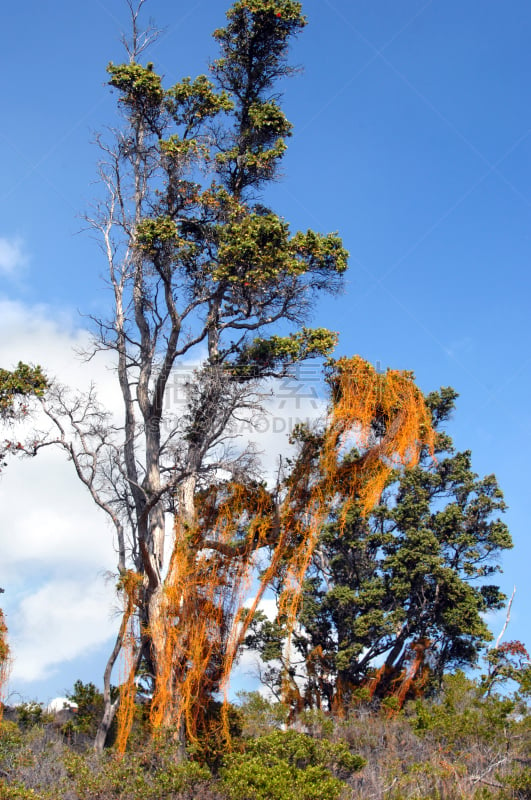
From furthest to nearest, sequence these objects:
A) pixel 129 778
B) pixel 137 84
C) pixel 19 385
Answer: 1. pixel 137 84
2. pixel 19 385
3. pixel 129 778

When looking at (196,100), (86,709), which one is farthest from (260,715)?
(196,100)

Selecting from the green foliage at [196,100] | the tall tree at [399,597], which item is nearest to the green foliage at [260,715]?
the tall tree at [399,597]

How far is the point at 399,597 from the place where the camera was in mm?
23453

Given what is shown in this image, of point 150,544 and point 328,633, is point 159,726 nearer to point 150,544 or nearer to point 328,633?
point 150,544

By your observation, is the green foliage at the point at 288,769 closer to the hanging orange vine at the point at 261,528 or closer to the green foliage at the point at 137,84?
the hanging orange vine at the point at 261,528

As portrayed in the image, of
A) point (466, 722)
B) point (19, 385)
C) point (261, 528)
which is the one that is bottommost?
point (466, 722)

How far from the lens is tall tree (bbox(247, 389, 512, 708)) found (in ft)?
75.6

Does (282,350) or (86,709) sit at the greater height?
(282,350)

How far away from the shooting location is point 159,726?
14.2 metres

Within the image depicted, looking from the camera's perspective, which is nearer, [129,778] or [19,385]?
[129,778]

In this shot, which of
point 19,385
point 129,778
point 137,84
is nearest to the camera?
point 129,778

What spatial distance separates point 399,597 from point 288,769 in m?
12.1

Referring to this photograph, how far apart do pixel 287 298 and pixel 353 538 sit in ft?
32.1

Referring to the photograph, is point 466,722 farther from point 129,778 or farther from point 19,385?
point 19,385
